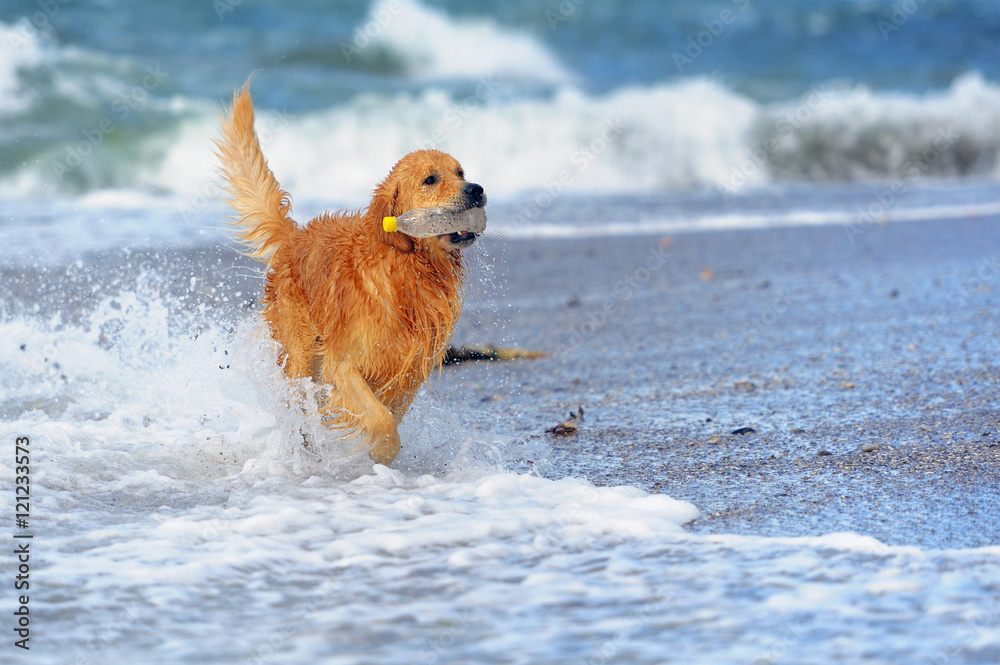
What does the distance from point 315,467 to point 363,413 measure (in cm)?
40

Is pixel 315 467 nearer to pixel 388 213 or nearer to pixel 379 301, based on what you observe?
pixel 379 301

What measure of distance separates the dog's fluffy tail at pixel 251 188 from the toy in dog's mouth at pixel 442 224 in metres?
1.10

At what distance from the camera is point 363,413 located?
4.14 m

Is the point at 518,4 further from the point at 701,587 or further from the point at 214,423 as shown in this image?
the point at 701,587

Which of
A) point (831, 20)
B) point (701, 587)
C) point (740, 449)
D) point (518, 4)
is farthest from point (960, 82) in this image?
point (701, 587)

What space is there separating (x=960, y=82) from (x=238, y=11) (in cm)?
1564

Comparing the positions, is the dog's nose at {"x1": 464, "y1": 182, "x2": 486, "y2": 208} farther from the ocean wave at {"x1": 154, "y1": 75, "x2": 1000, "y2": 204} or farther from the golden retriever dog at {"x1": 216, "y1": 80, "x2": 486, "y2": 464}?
the ocean wave at {"x1": 154, "y1": 75, "x2": 1000, "y2": 204}

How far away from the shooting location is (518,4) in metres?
24.5

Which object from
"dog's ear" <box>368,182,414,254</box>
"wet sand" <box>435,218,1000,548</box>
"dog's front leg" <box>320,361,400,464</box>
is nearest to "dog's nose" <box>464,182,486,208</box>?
"dog's ear" <box>368,182,414,254</box>

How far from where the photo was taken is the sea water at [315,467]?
2.71 metres

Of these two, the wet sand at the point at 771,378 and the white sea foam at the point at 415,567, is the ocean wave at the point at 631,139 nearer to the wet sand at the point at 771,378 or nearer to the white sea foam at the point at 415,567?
the wet sand at the point at 771,378

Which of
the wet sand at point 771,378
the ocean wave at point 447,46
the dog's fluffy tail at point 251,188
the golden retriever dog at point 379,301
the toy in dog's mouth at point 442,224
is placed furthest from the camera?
the ocean wave at point 447,46

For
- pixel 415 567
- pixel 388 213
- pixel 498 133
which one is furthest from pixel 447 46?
pixel 415 567

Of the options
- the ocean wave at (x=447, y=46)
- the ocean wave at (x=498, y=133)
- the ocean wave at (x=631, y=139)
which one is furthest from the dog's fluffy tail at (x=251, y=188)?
the ocean wave at (x=447, y=46)
